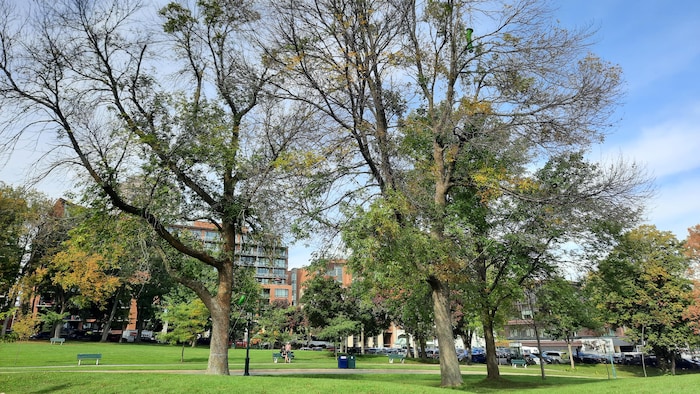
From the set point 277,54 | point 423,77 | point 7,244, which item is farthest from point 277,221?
point 7,244

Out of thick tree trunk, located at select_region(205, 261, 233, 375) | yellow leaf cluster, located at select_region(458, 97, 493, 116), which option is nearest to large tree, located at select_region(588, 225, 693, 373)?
yellow leaf cluster, located at select_region(458, 97, 493, 116)

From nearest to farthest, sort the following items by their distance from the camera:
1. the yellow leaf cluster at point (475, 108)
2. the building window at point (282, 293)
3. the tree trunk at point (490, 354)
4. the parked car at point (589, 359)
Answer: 1. the yellow leaf cluster at point (475, 108)
2. the tree trunk at point (490, 354)
3. the parked car at point (589, 359)
4. the building window at point (282, 293)

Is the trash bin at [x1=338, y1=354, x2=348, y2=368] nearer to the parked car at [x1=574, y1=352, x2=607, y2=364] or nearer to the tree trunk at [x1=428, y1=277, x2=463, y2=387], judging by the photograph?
the tree trunk at [x1=428, y1=277, x2=463, y2=387]

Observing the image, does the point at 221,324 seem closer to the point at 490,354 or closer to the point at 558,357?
the point at 490,354

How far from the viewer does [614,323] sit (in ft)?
126

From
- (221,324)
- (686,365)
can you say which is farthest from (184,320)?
(686,365)

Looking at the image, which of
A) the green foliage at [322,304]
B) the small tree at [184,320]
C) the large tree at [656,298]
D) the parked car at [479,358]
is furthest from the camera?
the parked car at [479,358]

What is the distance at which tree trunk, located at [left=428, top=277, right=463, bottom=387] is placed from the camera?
1421 centimetres

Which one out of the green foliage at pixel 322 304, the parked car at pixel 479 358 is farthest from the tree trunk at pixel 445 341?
the parked car at pixel 479 358

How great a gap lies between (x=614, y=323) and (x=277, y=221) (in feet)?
Result: 122

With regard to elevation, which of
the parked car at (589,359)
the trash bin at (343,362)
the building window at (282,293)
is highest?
the building window at (282,293)

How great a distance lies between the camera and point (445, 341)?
→ 47.6ft

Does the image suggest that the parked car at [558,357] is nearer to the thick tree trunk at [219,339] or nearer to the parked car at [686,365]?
the parked car at [686,365]

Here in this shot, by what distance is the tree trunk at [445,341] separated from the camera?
559 inches
